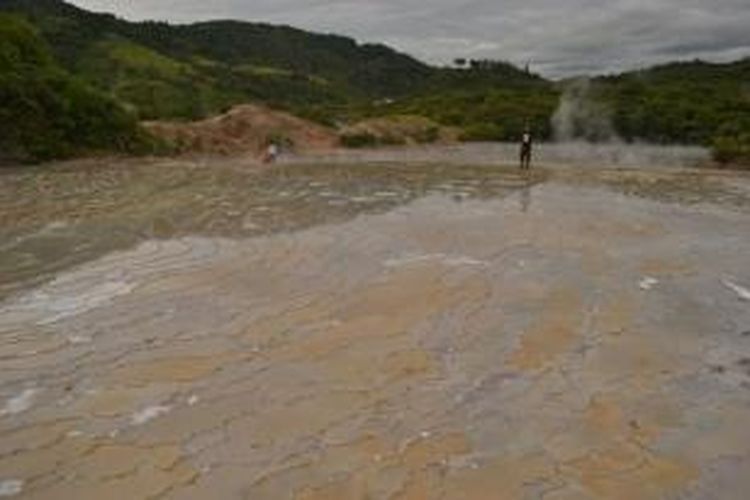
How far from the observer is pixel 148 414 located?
31.5ft

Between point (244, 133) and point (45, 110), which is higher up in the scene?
point (45, 110)

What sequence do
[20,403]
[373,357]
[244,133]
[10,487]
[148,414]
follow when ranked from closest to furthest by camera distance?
[10,487]
[148,414]
[20,403]
[373,357]
[244,133]

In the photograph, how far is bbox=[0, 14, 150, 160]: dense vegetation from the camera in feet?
135

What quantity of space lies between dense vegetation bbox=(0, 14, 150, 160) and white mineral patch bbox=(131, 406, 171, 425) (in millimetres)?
33275

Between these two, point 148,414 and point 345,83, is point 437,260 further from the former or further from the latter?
point 345,83

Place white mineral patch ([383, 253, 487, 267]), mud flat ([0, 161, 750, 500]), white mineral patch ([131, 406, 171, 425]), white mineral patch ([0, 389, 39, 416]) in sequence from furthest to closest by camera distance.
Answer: white mineral patch ([383, 253, 487, 267]), white mineral patch ([0, 389, 39, 416]), white mineral patch ([131, 406, 171, 425]), mud flat ([0, 161, 750, 500])

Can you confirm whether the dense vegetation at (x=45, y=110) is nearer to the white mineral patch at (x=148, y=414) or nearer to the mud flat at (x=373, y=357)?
the mud flat at (x=373, y=357)

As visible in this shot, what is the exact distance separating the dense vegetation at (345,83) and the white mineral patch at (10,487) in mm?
39001

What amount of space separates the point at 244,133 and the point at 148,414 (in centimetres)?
4276

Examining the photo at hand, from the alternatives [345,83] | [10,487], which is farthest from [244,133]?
[345,83]

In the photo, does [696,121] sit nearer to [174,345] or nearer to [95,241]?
[95,241]

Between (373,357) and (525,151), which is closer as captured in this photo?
(373,357)

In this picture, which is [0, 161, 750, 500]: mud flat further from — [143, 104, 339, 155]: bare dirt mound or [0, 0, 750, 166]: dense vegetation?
[0, 0, 750, 166]: dense vegetation

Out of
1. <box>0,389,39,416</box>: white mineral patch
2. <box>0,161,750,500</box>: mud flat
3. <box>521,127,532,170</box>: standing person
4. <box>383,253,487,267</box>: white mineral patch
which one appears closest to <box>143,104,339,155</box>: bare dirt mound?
<box>521,127,532,170</box>: standing person
